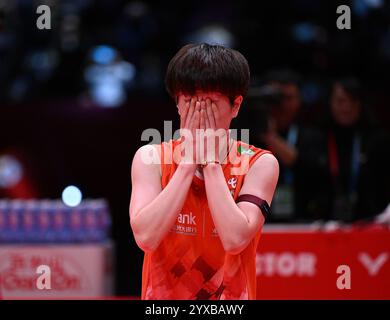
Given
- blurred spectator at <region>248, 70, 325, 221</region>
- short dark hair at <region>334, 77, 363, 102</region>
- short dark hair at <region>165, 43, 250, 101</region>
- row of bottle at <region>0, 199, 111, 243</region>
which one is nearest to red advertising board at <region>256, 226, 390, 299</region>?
blurred spectator at <region>248, 70, 325, 221</region>

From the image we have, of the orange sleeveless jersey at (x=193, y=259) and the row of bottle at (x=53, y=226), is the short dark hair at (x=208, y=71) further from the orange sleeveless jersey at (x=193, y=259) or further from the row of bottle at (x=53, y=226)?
the row of bottle at (x=53, y=226)

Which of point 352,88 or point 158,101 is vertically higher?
point 352,88

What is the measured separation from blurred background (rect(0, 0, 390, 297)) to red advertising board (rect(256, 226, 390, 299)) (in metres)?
0.40

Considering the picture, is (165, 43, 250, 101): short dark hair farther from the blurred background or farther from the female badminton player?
the blurred background

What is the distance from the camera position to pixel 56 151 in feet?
24.0

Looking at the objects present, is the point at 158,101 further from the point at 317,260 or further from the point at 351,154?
the point at 317,260

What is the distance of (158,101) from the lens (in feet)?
23.5

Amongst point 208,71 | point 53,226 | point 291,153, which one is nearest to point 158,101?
point 53,226

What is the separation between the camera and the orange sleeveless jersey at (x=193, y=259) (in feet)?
8.94

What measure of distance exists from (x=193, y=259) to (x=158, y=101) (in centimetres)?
454

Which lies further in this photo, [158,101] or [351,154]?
[158,101]

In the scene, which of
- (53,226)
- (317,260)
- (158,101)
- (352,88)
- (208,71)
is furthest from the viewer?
(158,101)

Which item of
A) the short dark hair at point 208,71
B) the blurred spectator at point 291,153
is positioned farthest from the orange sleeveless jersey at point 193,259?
the blurred spectator at point 291,153

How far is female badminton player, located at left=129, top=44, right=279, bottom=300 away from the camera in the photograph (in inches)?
102
